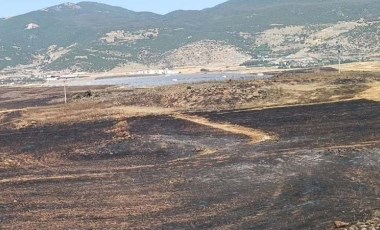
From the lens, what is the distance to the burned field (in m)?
22.0

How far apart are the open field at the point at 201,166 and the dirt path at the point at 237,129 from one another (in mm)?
81

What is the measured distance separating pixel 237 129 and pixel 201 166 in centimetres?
1289

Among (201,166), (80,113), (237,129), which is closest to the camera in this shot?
(201,166)

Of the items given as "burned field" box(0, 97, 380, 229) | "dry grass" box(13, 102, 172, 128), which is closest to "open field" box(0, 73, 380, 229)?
"burned field" box(0, 97, 380, 229)

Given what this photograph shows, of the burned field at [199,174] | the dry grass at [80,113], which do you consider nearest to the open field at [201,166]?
the burned field at [199,174]

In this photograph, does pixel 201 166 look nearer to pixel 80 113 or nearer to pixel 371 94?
pixel 371 94

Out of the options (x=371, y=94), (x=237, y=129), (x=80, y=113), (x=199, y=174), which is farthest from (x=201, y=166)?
(x=80, y=113)

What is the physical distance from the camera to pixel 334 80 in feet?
239

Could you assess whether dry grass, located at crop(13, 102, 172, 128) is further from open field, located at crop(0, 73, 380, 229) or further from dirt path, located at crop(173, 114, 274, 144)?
dirt path, located at crop(173, 114, 274, 144)

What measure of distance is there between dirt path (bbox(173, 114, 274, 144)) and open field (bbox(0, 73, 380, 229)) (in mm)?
81

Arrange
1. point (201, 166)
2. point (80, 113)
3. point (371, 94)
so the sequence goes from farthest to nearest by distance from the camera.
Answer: point (80, 113)
point (371, 94)
point (201, 166)

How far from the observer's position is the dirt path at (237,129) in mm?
39513

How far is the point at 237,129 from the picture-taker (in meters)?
43.7

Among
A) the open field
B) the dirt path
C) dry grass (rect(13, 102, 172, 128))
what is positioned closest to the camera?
the open field
